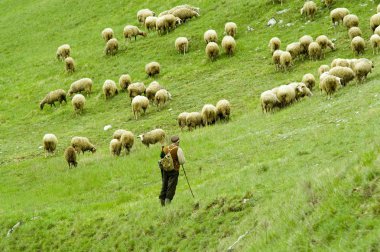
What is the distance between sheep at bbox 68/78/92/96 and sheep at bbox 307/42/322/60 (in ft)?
46.4

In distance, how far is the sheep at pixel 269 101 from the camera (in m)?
25.9

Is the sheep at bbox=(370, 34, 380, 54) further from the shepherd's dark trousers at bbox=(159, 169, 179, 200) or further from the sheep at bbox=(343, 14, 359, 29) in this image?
the shepherd's dark trousers at bbox=(159, 169, 179, 200)

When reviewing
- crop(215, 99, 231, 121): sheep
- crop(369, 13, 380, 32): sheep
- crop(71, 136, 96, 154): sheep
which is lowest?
crop(71, 136, 96, 154): sheep

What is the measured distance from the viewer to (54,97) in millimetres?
37438

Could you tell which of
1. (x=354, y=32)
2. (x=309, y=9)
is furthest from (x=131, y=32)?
(x=354, y=32)

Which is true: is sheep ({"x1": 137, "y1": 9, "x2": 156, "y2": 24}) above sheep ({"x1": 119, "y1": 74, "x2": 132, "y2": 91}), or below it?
above

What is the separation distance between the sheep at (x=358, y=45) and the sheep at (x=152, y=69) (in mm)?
12441

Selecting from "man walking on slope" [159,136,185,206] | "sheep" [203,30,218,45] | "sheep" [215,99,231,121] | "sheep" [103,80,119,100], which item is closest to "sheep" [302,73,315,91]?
"sheep" [215,99,231,121]

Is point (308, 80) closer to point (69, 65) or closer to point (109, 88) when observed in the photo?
point (109, 88)

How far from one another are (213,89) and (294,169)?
16820 millimetres

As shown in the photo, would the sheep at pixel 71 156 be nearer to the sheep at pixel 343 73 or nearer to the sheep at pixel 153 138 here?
the sheep at pixel 153 138

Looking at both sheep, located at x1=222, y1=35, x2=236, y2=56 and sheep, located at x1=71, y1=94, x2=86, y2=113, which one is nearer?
sheep, located at x1=71, y1=94, x2=86, y2=113

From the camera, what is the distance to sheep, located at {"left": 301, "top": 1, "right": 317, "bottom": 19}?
38.7m

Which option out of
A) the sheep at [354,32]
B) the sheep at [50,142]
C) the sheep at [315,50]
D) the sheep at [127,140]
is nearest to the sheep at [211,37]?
the sheep at [315,50]
